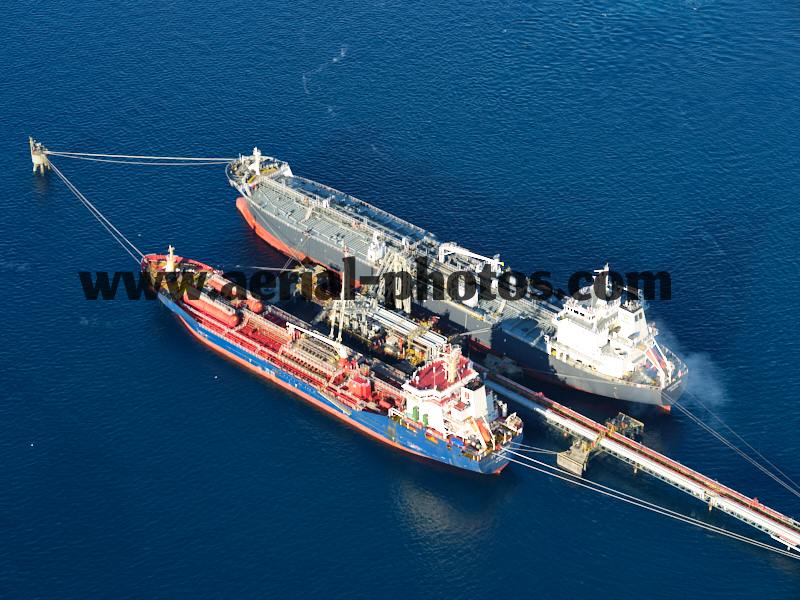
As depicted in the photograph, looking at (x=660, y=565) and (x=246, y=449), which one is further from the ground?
(x=246, y=449)

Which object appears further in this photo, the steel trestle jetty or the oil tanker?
the oil tanker

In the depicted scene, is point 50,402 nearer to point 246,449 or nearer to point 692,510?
point 246,449

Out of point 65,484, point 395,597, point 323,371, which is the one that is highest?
point 323,371

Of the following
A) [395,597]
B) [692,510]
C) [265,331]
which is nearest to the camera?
[395,597]

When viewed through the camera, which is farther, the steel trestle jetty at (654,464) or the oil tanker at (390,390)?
the oil tanker at (390,390)

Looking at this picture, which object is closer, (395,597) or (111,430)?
(395,597)

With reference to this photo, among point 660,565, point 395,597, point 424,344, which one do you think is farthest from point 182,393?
point 660,565

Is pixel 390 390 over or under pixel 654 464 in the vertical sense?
over

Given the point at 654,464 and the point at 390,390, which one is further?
the point at 390,390
